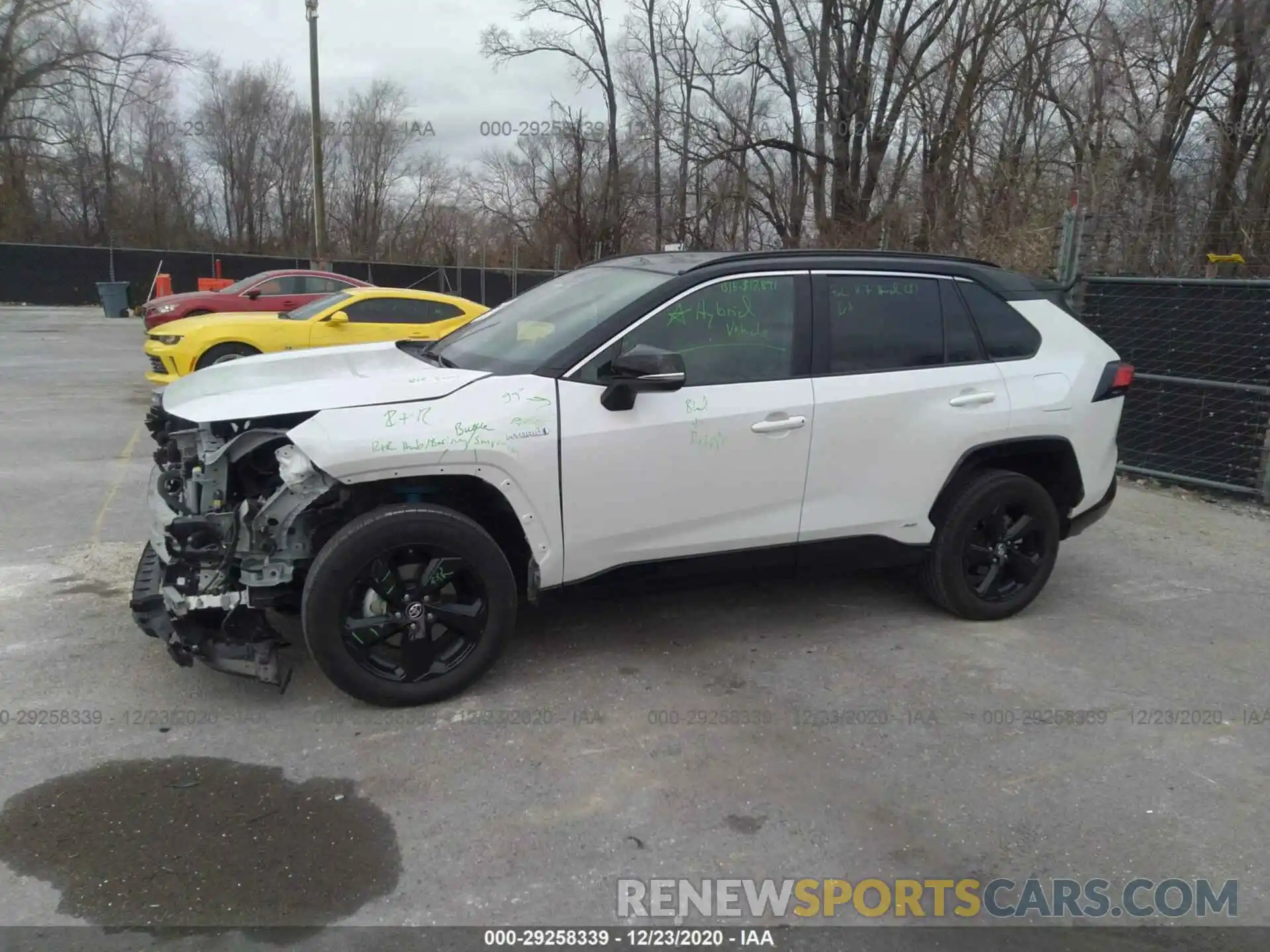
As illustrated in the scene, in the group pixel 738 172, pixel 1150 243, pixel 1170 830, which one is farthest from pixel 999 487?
pixel 738 172

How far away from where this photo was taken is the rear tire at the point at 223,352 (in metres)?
10.6

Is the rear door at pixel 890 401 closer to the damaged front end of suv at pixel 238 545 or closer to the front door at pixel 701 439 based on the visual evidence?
the front door at pixel 701 439

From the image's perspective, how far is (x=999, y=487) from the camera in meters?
4.72

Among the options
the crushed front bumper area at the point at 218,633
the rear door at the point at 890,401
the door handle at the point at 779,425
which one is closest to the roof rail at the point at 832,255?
the rear door at the point at 890,401

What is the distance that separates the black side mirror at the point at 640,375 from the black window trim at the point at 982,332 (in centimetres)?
172

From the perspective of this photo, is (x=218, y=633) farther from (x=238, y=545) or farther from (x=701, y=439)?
(x=701, y=439)

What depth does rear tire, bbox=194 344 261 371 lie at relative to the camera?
34.8 feet

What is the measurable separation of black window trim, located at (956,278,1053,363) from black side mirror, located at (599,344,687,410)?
1.72 meters

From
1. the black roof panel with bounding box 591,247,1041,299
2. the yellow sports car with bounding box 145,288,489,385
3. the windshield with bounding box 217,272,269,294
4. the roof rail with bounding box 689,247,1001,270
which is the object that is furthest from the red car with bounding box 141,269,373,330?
the roof rail with bounding box 689,247,1001,270

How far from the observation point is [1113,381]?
4.98 m

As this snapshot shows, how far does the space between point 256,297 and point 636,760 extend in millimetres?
13696

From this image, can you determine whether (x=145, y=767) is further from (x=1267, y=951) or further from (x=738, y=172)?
(x=738, y=172)

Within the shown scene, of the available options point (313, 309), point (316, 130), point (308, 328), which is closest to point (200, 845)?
point (308, 328)

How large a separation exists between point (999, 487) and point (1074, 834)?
77.5 inches
